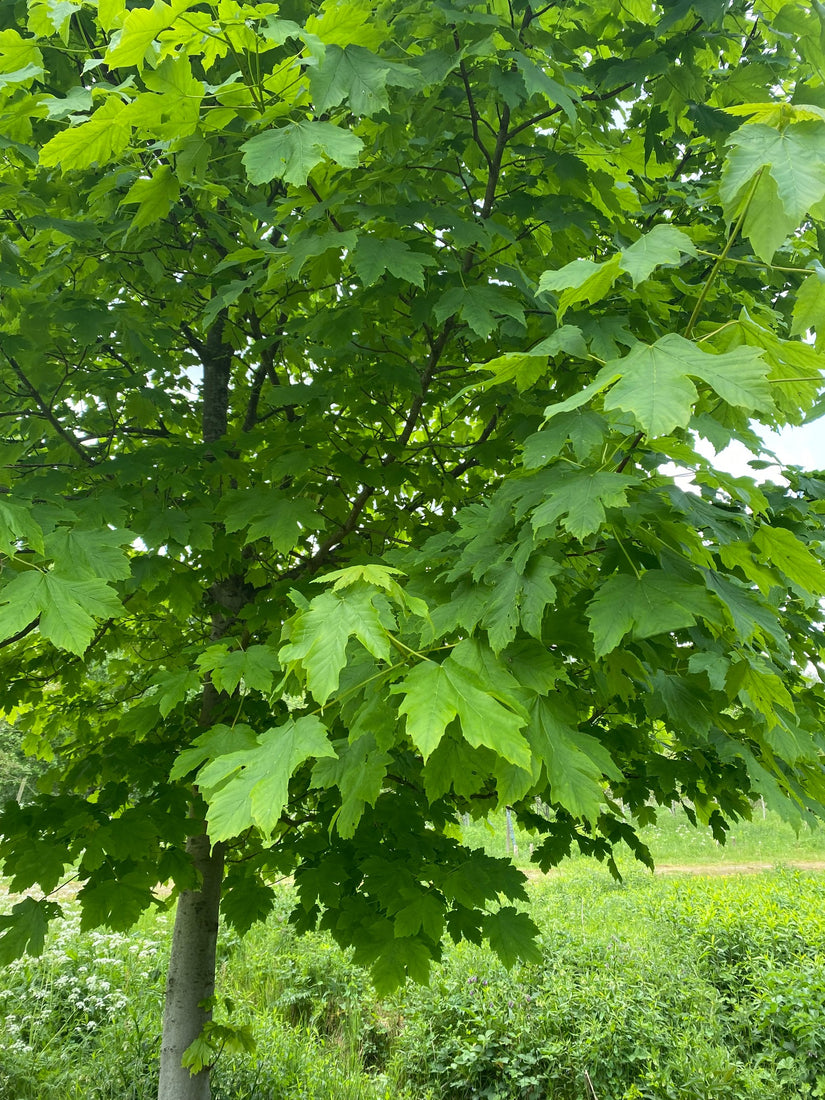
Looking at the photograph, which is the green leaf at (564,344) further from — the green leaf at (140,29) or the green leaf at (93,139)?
the green leaf at (93,139)

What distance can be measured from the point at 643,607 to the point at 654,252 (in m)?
0.63

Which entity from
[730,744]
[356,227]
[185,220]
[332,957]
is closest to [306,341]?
[185,220]

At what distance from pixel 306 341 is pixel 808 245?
2.06m

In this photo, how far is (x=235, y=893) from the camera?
9.24 ft

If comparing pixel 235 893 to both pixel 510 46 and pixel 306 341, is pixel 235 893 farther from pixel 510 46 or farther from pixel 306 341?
pixel 510 46

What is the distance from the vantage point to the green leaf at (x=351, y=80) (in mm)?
1514

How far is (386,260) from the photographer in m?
1.92

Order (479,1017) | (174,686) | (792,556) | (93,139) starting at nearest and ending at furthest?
(792,556)
(93,139)
(174,686)
(479,1017)

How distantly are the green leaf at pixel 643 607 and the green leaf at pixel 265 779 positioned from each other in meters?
0.55

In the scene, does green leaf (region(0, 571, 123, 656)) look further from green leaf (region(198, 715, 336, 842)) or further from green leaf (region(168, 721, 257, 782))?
green leaf (region(168, 721, 257, 782))

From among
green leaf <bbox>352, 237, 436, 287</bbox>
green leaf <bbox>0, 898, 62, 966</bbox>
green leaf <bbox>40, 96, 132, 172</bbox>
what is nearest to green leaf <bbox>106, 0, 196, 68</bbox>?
green leaf <bbox>40, 96, 132, 172</bbox>

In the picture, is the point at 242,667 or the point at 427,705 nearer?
the point at 427,705

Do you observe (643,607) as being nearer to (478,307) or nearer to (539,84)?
(478,307)

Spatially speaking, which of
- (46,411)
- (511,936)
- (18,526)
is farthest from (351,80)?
(511,936)
